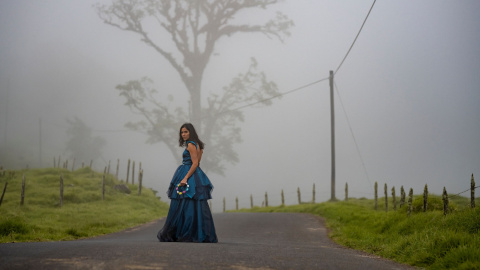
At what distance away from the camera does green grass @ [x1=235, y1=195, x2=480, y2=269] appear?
7.20 meters

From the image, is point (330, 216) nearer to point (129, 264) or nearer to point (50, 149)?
point (129, 264)

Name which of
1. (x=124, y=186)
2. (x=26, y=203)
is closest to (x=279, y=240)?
(x=26, y=203)

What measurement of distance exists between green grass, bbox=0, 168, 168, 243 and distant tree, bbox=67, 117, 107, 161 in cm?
4490

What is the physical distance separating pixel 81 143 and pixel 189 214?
7527 centimetres

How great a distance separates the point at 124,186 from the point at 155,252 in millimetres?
24532

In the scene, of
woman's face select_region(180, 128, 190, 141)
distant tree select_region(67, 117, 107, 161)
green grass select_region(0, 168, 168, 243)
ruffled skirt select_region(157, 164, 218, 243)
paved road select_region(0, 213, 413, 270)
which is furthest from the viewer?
distant tree select_region(67, 117, 107, 161)

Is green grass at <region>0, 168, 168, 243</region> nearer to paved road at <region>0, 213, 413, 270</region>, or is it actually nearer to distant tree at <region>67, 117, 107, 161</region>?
paved road at <region>0, 213, 413, 270</region>

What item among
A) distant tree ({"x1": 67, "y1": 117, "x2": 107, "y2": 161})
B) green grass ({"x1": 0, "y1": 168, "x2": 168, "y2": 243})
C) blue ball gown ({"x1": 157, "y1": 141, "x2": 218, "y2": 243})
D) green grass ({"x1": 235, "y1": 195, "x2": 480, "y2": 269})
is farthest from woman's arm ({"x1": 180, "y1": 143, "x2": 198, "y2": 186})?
distant tree ({"x1": 67, "y1": 117, "x2": 107, "y2": 161})

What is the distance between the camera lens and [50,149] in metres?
99.2

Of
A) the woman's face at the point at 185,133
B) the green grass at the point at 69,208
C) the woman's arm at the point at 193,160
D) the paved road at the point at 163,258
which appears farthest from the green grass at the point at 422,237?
the green grass at the point at 69,208

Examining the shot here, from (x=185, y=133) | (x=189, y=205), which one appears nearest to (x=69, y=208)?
(x=189, y=205)

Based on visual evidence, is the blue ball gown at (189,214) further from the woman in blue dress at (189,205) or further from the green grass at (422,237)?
the green grass at (422,237)

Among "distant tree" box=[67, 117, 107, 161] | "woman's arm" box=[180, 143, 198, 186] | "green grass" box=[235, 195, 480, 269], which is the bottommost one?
"green grass" box=[235, 195, 480, 269]

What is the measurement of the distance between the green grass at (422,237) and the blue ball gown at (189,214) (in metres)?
3.26
